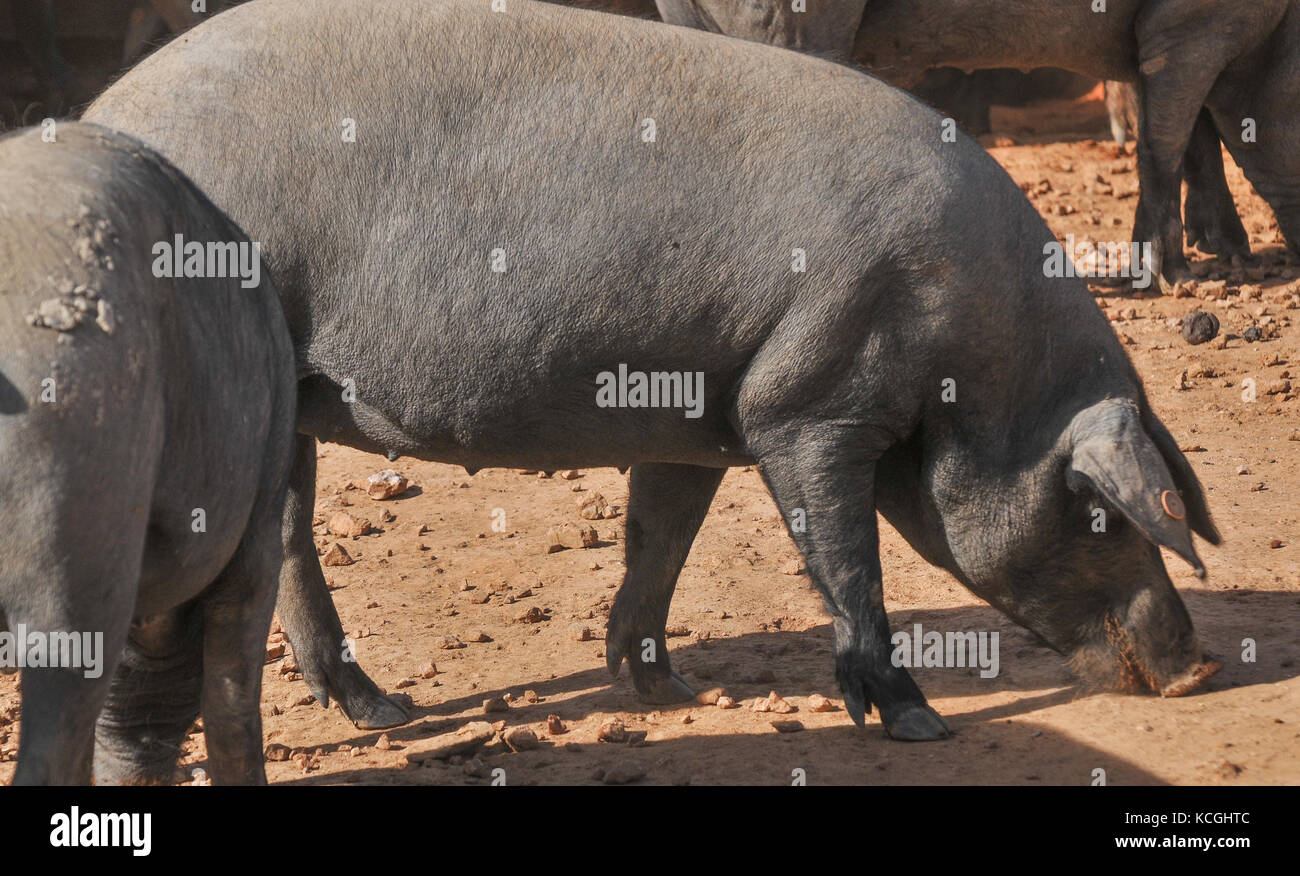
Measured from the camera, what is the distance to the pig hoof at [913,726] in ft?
14.9

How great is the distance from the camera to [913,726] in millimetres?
4531

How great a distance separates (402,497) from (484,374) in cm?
293

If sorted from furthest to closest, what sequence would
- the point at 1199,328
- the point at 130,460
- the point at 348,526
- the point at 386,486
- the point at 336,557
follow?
the point at 1199,328 < the point at 386,486 < the point at 348,526 < the point at 336,557 < the point at 130,460

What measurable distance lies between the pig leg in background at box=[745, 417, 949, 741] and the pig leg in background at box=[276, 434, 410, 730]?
4.81 ft

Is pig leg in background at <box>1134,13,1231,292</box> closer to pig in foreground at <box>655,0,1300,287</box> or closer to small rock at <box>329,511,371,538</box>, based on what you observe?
pig in foreground at <box>655,0,1300,287</box>

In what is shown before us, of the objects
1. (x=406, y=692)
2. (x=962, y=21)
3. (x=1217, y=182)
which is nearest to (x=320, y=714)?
(x=406, y=692)

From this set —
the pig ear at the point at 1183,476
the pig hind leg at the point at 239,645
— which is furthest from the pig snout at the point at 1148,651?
the pig hind leg at the point at 239,645

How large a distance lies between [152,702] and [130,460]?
1.14 metres

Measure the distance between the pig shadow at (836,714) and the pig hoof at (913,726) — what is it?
0.09 ft

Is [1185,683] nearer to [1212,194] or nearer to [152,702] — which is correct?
[152,702]

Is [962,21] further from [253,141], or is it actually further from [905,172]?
[253,141]

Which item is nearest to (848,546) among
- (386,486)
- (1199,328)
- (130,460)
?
(130,460)

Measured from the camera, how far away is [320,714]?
16.7 ft

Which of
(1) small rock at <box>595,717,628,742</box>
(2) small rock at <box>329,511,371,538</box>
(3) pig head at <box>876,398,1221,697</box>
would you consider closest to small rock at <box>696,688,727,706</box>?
(1) small rock at <box>595,717,628,742</box>
